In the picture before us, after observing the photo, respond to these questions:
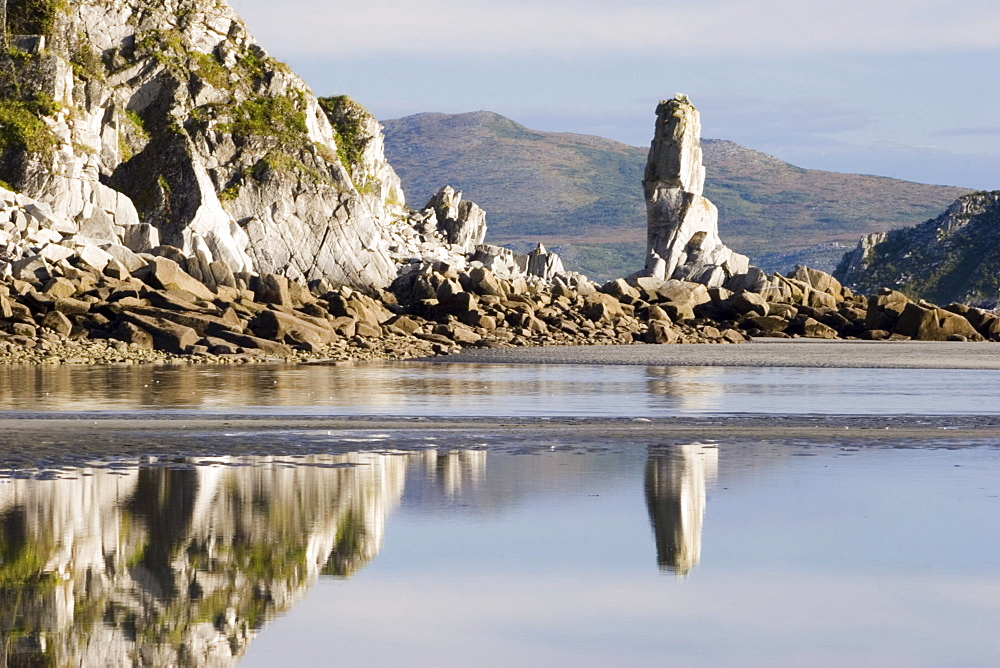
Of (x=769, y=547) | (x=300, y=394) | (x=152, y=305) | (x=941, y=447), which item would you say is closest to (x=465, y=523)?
(x=769, y=547)

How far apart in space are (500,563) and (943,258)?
6859 inches

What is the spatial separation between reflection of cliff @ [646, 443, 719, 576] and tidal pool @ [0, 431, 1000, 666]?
0.04m

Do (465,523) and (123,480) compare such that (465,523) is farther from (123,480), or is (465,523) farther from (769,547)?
(123,480)

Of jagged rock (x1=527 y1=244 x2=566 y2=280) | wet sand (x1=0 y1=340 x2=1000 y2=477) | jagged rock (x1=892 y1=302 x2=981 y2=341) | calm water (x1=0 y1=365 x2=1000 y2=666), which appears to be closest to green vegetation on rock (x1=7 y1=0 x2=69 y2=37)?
jagged rock (x1=527 y1=244 x2=566 y2=280)

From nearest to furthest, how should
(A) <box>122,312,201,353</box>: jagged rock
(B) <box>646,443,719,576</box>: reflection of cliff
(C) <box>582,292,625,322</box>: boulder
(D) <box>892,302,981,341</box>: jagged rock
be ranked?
(B) <box>646,443,719,576</box>: reflection of cliff, (A) <box>122,312,201,353</box>: jagged rock, (C) <box>582,292,625,322</box>: boulder, (D) <box>892,302,981,341</box>: jagged rock

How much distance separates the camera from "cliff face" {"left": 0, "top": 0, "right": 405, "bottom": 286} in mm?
55562

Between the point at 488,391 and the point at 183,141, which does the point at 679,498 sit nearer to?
the point at 488,391

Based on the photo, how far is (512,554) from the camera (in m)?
8.57

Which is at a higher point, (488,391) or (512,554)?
(512,554)

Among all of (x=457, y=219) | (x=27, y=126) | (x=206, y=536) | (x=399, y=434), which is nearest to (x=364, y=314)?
(x=27, y=126)

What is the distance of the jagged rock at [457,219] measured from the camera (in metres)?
76.9

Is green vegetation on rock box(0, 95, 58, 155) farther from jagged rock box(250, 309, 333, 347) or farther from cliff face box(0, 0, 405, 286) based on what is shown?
jagged rock box(250, 309, 333, 347)

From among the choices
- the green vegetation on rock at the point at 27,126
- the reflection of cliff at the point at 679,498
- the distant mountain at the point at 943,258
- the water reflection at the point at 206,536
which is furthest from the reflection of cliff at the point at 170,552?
the distant mountain at the point at 943,258

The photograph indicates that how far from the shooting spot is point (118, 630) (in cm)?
652
